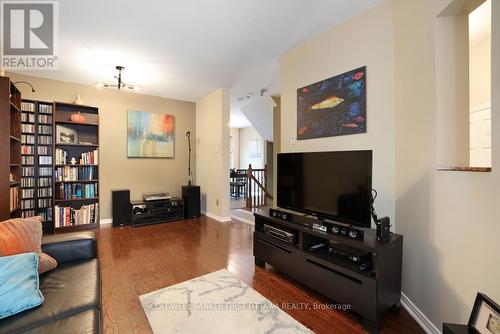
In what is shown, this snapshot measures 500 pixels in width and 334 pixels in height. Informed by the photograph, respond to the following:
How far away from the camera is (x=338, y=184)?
1847 millimetres

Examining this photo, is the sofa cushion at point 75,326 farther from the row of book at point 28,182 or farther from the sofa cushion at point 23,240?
the row of book at point 28,182

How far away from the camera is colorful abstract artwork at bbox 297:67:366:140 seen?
2.10 m

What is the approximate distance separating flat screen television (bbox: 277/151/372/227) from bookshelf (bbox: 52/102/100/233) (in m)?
3.44

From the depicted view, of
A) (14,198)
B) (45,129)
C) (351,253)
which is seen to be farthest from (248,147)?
(351,253)

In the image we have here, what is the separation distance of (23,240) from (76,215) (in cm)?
284

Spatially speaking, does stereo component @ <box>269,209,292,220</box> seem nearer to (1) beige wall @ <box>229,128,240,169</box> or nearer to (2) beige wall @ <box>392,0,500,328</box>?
(2) beige wall @ <box>392,0,500,328</box>

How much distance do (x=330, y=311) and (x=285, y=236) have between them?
2.17 ft

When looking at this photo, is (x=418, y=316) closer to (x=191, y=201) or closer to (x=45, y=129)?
(x=191, y=201)

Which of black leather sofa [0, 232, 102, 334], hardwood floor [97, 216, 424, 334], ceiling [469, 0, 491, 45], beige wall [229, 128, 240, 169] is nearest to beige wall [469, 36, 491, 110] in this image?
ceiling [469, 0, 491, 45]

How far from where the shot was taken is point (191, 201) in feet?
14.9

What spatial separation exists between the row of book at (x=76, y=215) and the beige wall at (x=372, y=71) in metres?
3.81

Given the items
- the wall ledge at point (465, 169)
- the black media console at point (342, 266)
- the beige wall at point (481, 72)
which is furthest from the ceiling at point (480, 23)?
the black media console at point (342, 266)

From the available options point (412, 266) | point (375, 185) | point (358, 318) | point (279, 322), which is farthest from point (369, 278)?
point (375, 185)

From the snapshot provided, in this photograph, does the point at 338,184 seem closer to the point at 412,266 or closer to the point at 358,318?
the point at 412,266
